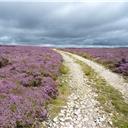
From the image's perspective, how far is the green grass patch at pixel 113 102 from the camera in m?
13.8

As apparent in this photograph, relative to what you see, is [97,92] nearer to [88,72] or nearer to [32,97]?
[32,97]

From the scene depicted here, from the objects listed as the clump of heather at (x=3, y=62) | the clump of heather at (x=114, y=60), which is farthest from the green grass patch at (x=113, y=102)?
the clump of heather at (x=3, y=62)

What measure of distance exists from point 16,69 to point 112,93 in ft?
29.6

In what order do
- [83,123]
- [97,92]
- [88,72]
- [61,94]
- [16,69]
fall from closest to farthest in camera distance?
[83,123], [61,94], [97,92], [16,69], [88,72]

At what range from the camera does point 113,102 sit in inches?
663

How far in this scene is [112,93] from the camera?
19328mm

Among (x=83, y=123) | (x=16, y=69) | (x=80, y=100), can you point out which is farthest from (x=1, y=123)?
(x=16, y=69)

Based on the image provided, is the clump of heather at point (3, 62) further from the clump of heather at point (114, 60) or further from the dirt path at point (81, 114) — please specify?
the clump of heather at point (114, 60)

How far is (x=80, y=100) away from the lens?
17.2 meters

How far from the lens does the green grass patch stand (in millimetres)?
13785

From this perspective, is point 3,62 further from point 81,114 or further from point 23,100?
point 81,114

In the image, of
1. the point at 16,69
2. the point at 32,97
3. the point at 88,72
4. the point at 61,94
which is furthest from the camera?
the point at 88,72

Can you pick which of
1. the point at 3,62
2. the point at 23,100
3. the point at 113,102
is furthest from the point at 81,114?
the point at 3,62

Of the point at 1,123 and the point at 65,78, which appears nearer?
the point at 1,123
